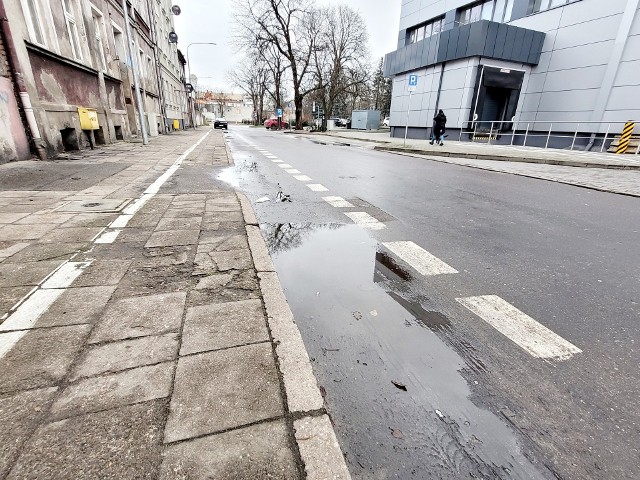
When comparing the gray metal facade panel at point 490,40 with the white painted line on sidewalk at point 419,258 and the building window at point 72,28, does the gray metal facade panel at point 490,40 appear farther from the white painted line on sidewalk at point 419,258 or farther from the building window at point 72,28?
the white painted line on sidewalk at point 419,258

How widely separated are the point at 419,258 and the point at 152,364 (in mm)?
2527

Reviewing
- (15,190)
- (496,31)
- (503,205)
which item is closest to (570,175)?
(503,205)

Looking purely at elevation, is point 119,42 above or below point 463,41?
below

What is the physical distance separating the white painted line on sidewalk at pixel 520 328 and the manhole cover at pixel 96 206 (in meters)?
4.53

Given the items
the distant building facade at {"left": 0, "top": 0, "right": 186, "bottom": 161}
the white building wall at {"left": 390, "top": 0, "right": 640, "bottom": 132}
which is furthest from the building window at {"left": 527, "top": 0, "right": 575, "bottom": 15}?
the distant building facade at {"left": 0, "top": 0, "right": 186, "bottom": 161}

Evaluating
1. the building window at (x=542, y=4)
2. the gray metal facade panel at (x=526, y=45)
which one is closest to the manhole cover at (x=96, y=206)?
the gray metal facade panel at (x=526, y=45)

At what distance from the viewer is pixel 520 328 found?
2234mm

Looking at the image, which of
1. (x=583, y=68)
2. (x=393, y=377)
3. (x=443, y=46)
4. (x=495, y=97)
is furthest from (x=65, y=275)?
(x=495, y=97)

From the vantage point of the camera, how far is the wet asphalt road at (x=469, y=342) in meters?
1.42

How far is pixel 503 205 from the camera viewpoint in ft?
18.8

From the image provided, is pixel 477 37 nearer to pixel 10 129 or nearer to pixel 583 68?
pixel 583 68

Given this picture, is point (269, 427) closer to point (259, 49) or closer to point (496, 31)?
point (496, 31)

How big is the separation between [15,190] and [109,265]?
4353 mm

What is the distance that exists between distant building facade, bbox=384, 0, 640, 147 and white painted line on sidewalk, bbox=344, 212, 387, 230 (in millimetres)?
15045
